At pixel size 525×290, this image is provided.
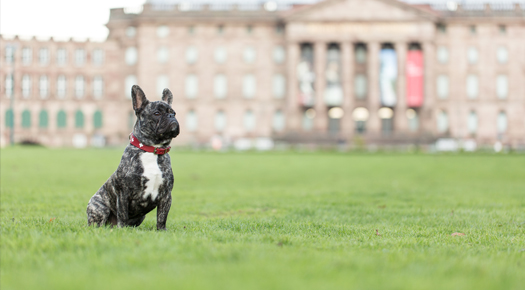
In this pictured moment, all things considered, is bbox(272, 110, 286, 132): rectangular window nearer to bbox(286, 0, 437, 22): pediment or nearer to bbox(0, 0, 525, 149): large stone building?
bbox(0, 0, 525, 149): large stone building

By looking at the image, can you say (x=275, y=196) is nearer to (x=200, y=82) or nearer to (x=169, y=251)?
(x=169, y=251)

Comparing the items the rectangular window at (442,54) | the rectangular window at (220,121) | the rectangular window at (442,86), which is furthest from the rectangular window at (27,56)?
the rectangular window at (442,86)

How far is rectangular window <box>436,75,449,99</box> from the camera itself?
64312mm

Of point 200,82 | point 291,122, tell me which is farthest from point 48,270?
point 200,82

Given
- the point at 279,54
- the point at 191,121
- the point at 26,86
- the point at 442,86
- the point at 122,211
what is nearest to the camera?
the point at 122,211

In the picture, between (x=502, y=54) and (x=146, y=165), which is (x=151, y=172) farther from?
(x=502, y=54)

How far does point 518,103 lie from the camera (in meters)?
64.6

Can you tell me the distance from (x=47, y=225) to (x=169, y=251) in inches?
94.5

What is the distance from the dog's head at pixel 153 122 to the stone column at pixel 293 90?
181 ft

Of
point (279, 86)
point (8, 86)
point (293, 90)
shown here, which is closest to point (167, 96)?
point (293, 90)

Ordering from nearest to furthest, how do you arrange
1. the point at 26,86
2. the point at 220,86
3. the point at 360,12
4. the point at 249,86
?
the point at 360,12, the point at 249,86, the point at 220,86, the point at 26,86

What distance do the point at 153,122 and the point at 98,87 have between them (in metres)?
66.1

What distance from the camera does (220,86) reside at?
214 feet

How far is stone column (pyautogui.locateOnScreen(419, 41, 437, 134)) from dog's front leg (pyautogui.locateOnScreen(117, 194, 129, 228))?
5812 centimetres
